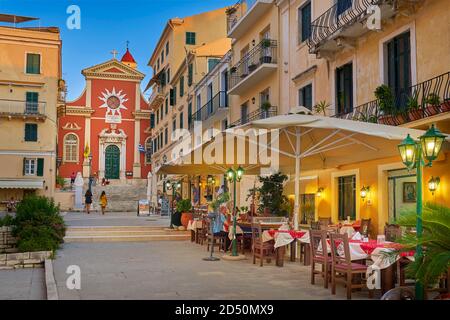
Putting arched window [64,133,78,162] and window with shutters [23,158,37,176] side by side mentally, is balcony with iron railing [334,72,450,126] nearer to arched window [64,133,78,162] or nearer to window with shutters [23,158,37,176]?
window with shutters [23,158,37,176]

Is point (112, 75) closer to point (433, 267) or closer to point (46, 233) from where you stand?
point (46, 233)

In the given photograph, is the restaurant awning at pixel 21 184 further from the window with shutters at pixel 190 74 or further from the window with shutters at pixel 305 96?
the window with shutters at pixel 305 96

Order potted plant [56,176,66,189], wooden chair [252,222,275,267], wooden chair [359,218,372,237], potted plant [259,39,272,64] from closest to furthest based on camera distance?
wooden chair [252,222,275,267] < wooden chair [359,218,372,237] < potted plant [259,39,272,64] < potted plant [56,176,66,189]

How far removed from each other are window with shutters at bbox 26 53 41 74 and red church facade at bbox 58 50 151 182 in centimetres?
735

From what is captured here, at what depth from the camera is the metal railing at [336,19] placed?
47.8 feet

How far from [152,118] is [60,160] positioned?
939 cm

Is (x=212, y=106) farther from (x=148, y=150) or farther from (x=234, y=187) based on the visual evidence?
(x=148, y=150)

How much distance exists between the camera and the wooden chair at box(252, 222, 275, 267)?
451 inches

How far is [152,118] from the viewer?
165ft

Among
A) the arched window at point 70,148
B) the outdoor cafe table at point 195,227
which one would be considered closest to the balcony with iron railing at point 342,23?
the outdoor cafe table at point 195,227

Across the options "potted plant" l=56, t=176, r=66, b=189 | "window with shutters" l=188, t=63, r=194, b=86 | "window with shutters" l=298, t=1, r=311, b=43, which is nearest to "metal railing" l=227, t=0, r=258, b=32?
"window with shutters" l=298, t=1, r=311, b=43

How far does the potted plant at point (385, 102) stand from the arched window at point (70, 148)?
38.3 metres

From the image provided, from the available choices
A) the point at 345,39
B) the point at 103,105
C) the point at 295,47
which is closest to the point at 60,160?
the point at 103,105

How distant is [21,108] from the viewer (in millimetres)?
39844
